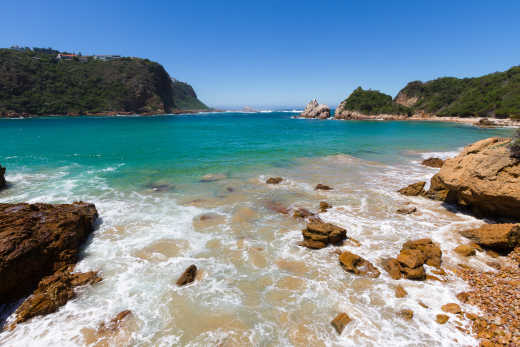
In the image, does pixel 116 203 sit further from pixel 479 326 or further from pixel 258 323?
pixel 479 326

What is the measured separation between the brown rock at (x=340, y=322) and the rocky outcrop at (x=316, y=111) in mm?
118559

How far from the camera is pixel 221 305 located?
645cm

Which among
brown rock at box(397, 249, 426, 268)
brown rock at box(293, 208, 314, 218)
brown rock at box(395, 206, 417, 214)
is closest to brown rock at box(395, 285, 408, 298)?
brown rock at box(397, 249, 426, 268)

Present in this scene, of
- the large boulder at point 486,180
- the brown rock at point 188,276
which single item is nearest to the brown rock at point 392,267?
the large boulder at point 486,180

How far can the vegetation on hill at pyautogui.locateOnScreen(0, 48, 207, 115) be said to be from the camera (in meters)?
104

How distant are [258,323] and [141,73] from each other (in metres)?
172

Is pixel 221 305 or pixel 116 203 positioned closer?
pixel 221 305

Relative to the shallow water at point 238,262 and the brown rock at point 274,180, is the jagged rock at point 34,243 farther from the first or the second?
the brown rock at point 274,180

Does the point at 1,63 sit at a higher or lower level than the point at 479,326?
higher

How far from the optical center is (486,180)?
10.3 metres

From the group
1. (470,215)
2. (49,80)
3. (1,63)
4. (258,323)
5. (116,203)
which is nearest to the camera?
(258,323)

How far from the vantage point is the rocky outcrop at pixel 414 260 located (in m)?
7.27

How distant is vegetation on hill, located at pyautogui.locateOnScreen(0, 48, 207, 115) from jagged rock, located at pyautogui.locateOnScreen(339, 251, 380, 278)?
474 ft

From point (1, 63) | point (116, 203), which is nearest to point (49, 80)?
point (1, 63)
